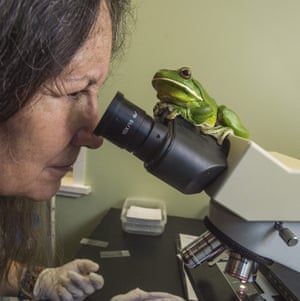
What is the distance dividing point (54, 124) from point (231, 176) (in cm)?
26

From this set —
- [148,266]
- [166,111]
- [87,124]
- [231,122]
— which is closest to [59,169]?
[87,124]

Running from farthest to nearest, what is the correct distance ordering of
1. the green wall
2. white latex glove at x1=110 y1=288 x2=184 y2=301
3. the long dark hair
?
the green wall, white latex glove at x1=110 y1=288 x2=184 y2=301, the long dark hair

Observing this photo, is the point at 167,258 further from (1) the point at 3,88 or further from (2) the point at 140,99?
(1) the point at 3,88

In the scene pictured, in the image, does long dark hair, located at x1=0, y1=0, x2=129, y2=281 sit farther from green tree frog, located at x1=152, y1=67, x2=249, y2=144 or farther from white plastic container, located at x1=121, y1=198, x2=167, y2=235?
white plastic container, located at x1=121, y1=198, x2=167, y2=235

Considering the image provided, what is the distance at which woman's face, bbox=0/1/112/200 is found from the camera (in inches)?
16.3

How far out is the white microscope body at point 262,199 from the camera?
1.38ft

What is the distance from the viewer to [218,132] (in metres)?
0.51

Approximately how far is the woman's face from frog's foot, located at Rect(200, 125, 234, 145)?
18 centimetres

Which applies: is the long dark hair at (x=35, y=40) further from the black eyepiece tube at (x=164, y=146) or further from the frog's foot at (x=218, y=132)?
the frog's foot at (x=218, y=132)

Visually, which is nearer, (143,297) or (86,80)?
(86,80)

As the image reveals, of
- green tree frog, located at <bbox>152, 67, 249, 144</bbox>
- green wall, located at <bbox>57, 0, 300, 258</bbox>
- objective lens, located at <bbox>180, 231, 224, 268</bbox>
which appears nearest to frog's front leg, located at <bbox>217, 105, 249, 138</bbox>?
green tree frog, located at <bbox>152, 67, 249, 144</bbox>

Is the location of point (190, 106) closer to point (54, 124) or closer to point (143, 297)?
point (54, 124)

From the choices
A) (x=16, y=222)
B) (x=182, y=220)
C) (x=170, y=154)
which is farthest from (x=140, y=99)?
(x=170, y=154)

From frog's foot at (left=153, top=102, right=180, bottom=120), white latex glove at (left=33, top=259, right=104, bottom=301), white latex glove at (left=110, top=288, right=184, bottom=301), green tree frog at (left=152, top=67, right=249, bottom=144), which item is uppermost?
green tree frog at (left=152, top=67, right=249, bottom=144)
